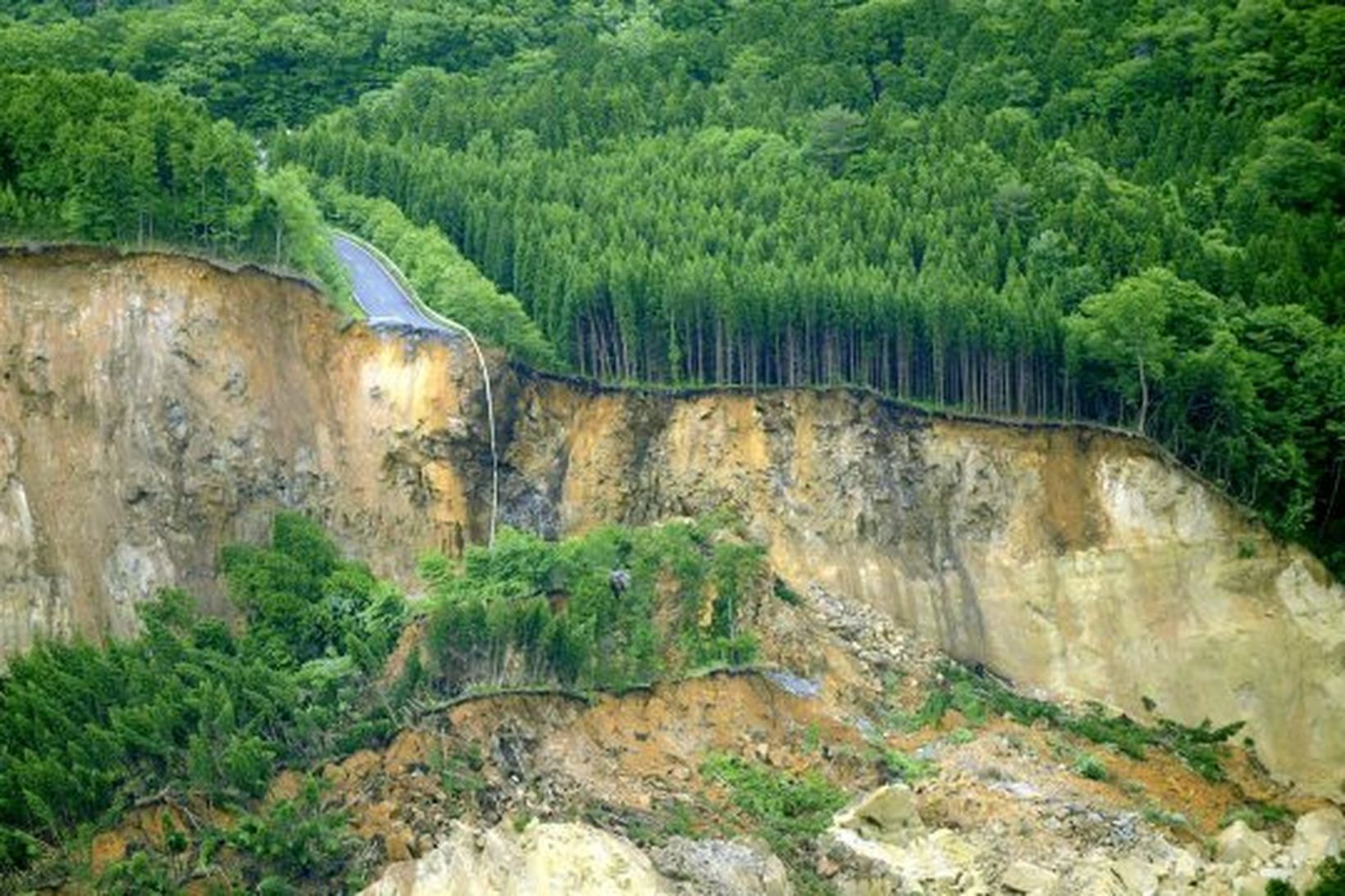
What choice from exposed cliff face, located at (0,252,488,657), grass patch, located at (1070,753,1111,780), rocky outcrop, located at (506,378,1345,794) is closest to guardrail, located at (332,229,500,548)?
rocky outcrop, located at (506,378,1345,794)

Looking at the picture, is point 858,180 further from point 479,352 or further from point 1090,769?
point 1090,769

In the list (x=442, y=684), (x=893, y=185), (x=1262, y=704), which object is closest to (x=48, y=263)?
(x=442, y=684)

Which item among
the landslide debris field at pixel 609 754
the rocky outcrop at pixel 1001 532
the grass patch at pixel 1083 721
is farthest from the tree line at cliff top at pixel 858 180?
the landslide debris field at pixel 609 754

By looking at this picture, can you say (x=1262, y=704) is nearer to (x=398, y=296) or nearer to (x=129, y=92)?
(x=398, y=296)

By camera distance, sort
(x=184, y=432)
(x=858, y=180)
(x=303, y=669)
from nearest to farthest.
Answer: (x=303, y=669)
(x=184, y=432)
(x=858, y=180)

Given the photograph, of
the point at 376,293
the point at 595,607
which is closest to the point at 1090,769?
the point at 595,607

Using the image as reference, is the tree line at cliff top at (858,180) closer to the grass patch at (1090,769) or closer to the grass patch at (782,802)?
the grass patch at (1090,769)

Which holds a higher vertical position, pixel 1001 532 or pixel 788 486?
pixel 788 486
